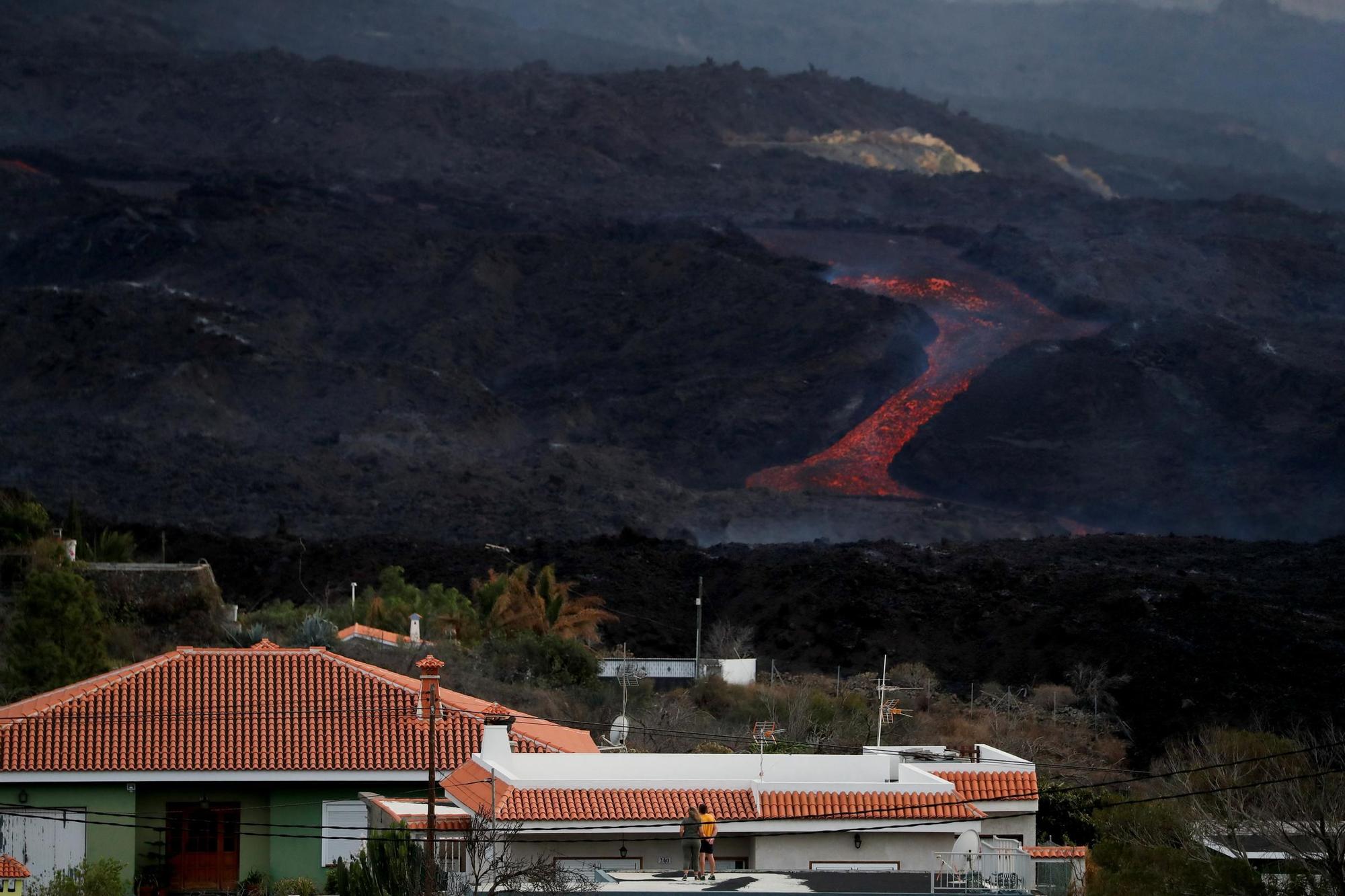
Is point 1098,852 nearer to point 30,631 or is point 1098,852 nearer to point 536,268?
point 30,631

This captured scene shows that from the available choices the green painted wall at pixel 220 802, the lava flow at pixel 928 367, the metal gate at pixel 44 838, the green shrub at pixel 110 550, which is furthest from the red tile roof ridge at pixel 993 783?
the lava flow at pixel 928 367

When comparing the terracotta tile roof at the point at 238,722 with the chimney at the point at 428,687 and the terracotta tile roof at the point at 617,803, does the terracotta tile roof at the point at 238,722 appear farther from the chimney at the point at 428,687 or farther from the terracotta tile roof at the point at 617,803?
the terracotta tile roof at the point at 617,803

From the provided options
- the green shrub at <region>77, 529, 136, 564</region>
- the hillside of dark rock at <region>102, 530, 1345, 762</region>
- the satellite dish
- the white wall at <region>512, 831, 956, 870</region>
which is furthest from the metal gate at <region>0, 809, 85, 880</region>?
the green shrub at <region>77, 529, 136, 564</region>

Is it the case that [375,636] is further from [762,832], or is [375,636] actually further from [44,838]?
[762,832]

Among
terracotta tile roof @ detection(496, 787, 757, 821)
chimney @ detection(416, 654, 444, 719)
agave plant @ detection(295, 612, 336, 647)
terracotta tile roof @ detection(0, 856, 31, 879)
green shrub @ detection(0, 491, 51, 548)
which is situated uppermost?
green shrub @ detection(0, 491, 51, 548)

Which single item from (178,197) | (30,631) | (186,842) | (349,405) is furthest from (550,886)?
(178,197)

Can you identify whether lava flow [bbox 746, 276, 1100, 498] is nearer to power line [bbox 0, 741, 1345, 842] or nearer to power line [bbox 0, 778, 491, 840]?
power line [bbox 0, 741, 1345, 842]

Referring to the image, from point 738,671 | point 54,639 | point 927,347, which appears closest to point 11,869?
point 54,639
